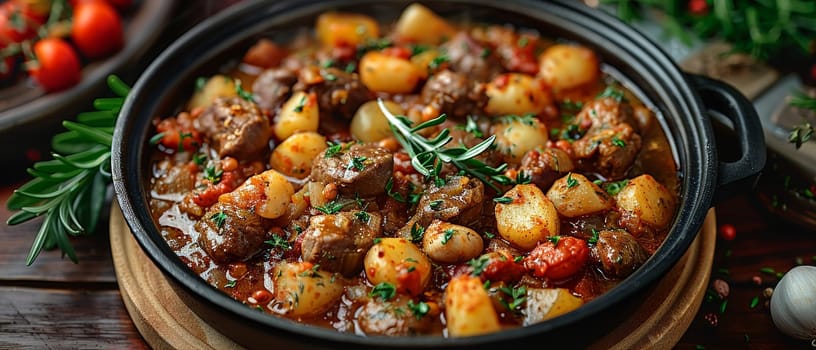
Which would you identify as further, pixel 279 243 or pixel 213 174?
pixel 213 174

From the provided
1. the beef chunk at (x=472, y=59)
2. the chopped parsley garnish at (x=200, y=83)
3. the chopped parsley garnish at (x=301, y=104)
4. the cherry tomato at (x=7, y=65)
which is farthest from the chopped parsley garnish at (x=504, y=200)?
the cherry tomato at (x=7, y=65)

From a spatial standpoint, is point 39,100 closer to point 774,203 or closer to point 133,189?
point 133,189

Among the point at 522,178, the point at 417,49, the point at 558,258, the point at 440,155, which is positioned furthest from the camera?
the point at 417,49

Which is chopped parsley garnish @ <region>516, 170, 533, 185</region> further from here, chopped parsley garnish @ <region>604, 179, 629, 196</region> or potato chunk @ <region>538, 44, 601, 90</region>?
potato chunk @ <region>538, 44, 601, 90</region>

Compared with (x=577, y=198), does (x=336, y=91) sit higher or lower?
higher

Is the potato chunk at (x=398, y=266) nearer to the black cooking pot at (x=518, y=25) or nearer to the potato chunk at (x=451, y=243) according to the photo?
the potato chunk at (x=451, y=243)

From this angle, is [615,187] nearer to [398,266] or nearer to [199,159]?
[398,266]

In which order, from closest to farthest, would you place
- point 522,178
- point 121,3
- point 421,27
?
point 522,178 → point 421,27 → point 121,3

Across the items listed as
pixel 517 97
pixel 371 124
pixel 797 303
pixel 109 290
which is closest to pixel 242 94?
pixel 371 124
